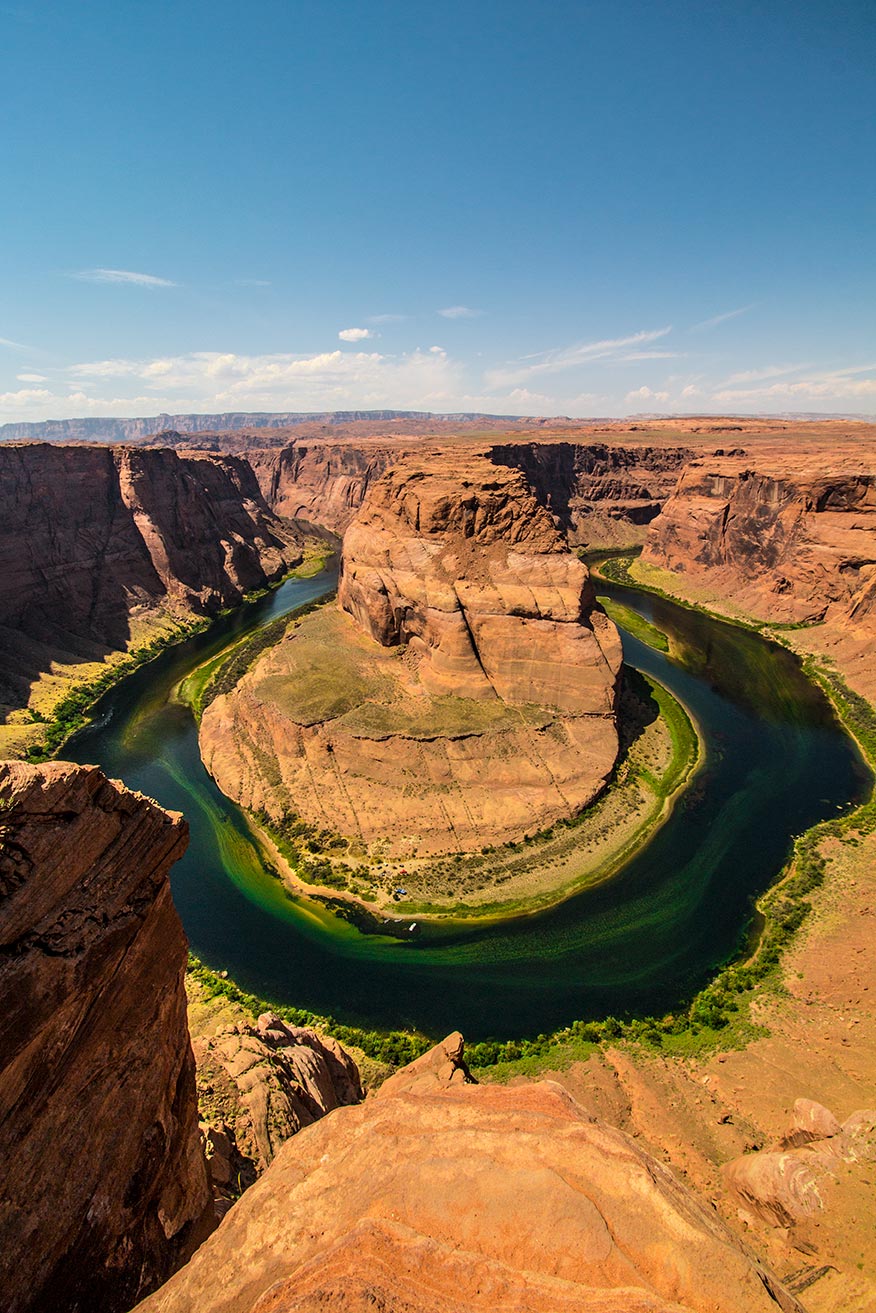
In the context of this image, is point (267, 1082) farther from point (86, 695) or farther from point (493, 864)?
point (86, 695)

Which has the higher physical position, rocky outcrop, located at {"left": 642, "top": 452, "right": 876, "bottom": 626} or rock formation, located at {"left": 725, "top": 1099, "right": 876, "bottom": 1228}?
rocky outcrop, located at {"left": 642, "top": 452, "right": 876, "bottom": 626}

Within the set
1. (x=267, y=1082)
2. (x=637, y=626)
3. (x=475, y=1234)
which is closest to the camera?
(x=475, y=1234)

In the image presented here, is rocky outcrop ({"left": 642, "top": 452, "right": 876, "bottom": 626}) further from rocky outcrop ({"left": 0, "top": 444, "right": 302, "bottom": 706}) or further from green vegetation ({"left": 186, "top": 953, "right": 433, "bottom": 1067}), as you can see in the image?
rocky outcrop ({"left": 0, "top": 444, "right": 302, "bottom": 706})

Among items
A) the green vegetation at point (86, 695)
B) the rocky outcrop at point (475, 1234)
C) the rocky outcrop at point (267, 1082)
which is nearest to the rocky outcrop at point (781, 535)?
the rocky outcrop at point (267, 1082)

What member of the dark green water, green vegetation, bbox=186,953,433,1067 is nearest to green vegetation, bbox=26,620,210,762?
the dark green water

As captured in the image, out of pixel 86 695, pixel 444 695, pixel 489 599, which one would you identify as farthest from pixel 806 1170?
pixel 86 695

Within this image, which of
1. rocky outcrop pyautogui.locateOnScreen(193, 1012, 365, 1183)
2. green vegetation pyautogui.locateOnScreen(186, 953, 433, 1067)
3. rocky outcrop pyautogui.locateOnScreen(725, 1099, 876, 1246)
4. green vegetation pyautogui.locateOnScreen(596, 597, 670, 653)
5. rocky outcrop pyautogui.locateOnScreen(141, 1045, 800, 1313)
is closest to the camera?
rocky outcrop pyautogui.locateOnScreen(141, 1045, 800, 1313)
